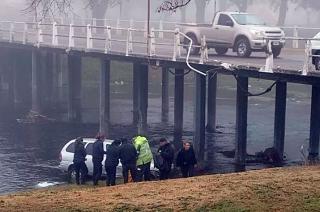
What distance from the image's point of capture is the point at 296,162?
25703 mm

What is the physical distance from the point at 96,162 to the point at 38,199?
5.80 m

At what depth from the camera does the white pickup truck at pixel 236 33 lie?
90.8 feet

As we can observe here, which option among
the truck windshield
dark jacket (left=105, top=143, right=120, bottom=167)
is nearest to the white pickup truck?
the truck windshield

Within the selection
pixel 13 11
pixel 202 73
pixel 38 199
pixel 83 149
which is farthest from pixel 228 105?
pixel 13 11

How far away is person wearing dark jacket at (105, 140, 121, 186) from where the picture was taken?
18803mm

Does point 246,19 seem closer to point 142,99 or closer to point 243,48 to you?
point 243,48

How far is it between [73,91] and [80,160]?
17.6 metres

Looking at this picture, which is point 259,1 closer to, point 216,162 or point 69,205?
point 216,162

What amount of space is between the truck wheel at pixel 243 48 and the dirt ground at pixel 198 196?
43.9ft

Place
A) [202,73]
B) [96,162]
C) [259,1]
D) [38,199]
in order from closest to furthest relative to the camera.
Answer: [38,199], [96,162], [202,73], [259,1]

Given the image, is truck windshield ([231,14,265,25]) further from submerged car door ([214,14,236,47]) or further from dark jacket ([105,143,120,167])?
dark jacket ([105,143,120,167])

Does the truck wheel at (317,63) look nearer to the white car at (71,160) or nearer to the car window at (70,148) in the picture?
the white car at (71,160)

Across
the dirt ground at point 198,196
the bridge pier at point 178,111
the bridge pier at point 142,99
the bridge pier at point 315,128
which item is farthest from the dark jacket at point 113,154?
the bridge pier at point 178,111

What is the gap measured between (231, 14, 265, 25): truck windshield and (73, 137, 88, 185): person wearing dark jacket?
1149 centimetres
